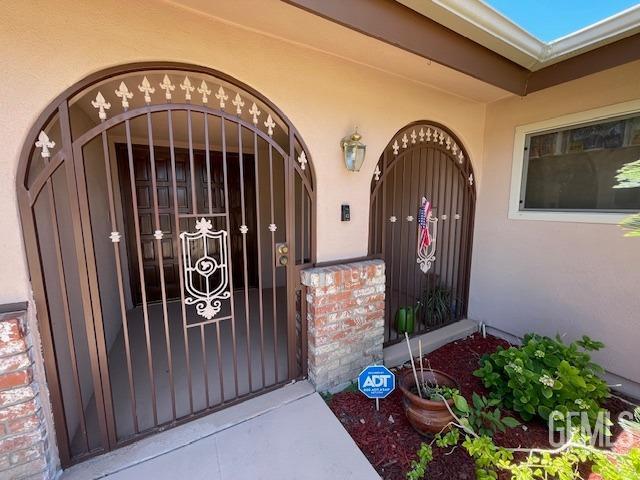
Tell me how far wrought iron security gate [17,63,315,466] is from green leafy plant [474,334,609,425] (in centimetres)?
173

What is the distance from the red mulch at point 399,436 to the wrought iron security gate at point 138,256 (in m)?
0.58

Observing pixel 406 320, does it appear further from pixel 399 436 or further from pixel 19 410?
pixel 19 410

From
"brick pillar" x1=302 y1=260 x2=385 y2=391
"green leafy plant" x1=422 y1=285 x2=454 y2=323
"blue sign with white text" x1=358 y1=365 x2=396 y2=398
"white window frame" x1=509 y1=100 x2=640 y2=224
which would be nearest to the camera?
"blue sign with white text" x1=358 y1=365 x2=396 y2=398

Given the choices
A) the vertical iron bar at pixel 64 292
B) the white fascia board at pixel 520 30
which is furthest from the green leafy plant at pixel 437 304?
the vertical iron bar at pixel 64 292

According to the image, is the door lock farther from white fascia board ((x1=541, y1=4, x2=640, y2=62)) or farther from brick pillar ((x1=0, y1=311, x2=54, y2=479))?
white fascia board ((x1=541, y1=4, x2=640, y2=62))

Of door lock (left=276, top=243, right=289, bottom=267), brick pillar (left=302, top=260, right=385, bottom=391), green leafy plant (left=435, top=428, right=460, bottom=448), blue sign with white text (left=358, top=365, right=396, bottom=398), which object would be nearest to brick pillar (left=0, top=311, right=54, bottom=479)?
Result: door lock (left=276, top=243, right=289, bottom=267)

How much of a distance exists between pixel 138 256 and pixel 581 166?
4169mm

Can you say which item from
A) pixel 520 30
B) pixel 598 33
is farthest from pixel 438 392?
pixel 598 33

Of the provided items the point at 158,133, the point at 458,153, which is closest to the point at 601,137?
the point at 458,153

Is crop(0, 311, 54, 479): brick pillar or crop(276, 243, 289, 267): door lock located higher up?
crop(276, 243, 289, 267): door lock

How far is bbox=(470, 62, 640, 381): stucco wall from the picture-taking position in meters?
2.42

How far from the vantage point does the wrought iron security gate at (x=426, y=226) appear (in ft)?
9.05

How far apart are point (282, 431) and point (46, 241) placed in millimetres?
2013

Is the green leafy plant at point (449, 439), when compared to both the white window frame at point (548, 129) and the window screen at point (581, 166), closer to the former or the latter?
the white window frame at point (548, 129)
